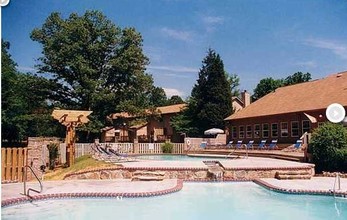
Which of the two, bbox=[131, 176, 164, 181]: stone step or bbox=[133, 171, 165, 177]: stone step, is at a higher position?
bbox=[133, 171, 165, 177]: stone step

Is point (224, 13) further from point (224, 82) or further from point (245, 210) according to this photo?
point (224, 82)

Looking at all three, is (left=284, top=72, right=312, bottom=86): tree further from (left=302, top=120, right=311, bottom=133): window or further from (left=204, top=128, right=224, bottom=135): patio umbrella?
(left=204, top=128, right=224, bottom=135): patio umbrella

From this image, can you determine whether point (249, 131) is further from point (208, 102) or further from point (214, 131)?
point (208, 102)

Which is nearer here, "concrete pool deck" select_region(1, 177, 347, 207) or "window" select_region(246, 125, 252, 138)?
"concrete pool deck" select_region(1, 177, 347, 207)

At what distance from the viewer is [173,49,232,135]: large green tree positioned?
1678 cm

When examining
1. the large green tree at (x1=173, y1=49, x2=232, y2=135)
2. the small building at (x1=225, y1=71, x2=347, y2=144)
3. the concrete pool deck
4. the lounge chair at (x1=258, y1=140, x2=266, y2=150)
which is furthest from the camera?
the large green tree at (x1=173, y1=49, x2=232, y2=135)

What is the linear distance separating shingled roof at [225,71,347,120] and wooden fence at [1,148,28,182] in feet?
31.1

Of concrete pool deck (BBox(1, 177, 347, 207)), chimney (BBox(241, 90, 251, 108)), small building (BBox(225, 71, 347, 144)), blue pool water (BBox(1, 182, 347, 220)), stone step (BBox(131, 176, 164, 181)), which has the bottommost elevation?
blue pool water (BBox(1, 182, 347, 220))

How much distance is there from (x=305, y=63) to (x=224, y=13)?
9.50 feet

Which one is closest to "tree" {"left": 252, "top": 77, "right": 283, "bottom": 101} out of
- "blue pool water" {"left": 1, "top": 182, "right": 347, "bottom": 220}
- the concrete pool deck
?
the concrete pool deck

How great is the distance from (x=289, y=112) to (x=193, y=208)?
9863mm

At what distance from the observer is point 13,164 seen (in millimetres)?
7328

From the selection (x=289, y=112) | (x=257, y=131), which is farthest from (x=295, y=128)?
(x=257, y=131)

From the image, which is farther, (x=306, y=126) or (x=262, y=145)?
(x=262, y=145)
